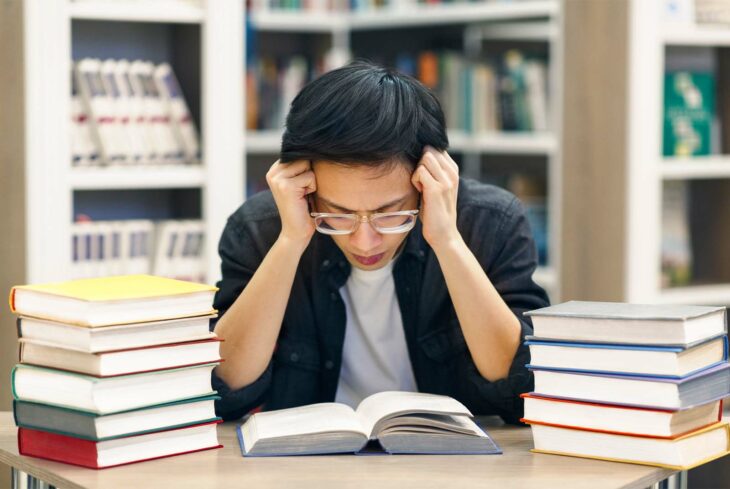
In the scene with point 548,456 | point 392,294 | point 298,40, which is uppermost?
point 298,40

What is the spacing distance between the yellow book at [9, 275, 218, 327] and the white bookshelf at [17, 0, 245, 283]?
1060 millimetres

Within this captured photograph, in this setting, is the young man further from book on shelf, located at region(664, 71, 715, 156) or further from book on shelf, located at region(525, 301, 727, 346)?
book on shelf, located at region(664, 71, 715, 156)

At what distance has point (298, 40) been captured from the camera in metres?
4.65

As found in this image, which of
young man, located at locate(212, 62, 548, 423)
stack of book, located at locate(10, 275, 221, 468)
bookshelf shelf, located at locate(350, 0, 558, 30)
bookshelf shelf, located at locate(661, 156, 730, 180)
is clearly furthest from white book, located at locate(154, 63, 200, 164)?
bookshelf shelf, located at locate(350, 0, 558, 30)

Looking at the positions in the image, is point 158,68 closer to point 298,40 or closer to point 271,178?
point 271,178

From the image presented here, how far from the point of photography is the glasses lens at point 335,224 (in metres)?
1.78

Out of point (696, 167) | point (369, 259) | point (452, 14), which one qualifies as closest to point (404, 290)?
point (369, 259)

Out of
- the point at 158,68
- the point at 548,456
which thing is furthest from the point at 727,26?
the point at 548,456

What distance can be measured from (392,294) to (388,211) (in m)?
0.31

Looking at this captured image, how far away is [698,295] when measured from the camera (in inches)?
123

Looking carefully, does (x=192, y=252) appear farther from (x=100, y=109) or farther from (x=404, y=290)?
(x=404, y=290)

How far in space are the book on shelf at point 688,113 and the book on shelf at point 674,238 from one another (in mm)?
123

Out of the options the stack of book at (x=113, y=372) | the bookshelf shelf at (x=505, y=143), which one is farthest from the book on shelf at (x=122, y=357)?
the bookshelf shelf at (x=505, y=143)

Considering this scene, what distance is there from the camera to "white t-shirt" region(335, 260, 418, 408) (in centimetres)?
205
